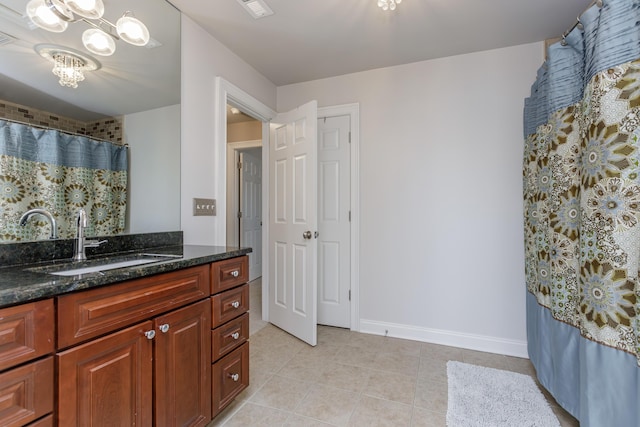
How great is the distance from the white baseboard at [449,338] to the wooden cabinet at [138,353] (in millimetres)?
1711

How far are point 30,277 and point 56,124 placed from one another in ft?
2.64

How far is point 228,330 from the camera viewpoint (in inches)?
59.9

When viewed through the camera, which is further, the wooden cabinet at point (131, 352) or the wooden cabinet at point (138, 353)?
the wooden cabinet at point (138, 353)

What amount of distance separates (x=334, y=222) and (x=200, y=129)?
144 centimetres

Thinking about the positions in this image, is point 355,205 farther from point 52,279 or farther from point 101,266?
point 52,279

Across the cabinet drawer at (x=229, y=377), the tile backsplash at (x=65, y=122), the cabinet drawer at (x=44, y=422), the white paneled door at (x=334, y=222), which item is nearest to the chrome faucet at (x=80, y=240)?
the tile backsplash at (x=65, y=122)

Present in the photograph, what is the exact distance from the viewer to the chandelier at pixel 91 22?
1.31 m

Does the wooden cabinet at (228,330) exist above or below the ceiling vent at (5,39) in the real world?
below

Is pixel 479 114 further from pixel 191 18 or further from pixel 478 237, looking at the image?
pixel 191 18

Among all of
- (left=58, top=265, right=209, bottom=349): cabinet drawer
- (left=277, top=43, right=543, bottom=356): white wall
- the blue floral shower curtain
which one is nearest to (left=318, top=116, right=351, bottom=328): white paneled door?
(left=277, top=43, right=543, bottom=356): white wall

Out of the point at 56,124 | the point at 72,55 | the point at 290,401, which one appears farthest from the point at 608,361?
the point at 72,55

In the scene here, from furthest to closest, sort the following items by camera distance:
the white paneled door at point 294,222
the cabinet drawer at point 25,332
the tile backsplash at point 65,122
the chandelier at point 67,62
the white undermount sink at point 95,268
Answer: the white paneled door at point 294,222, the chandelier at point 67,62, the tile backsplash at point 65,122, the white undermount sink at point 95,268, the cabinet drawer at point 25,332

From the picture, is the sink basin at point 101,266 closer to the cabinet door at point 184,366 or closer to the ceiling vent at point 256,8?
the cabinet door at point 184,366

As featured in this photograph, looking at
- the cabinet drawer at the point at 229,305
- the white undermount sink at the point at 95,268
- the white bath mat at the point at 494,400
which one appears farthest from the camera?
the white bath mat at the point at 494,400
